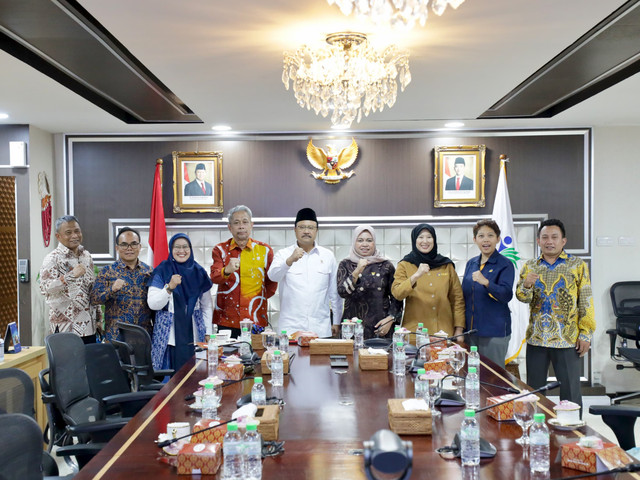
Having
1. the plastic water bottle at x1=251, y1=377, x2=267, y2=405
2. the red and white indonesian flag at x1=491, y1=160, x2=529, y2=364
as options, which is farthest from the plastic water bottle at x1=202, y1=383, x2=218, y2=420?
the red and white indonesian flag at x1=491, y1=160, x2=529, y2=364

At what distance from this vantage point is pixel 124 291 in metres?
4.67

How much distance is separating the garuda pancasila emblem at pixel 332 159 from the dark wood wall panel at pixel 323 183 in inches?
3.3

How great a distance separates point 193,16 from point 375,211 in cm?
375

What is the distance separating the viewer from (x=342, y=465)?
6.32 feet

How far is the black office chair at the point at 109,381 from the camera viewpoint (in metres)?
3.40

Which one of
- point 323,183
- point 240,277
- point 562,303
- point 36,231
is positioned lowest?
point 562,303

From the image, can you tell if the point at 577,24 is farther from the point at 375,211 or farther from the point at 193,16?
the point at 375,211

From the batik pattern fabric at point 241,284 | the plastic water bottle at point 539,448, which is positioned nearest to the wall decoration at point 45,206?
the batik pattern fabric at point 241,284

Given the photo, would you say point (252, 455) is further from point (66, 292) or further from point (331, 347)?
point (66, 292)

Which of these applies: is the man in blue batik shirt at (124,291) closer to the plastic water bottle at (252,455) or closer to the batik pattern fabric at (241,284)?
the batik pattern fabric at (241,284)

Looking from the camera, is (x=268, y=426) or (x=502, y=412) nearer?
(x=268, y=426)

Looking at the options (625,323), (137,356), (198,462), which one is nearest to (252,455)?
(198,462)

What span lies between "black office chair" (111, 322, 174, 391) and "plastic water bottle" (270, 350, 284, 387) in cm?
116

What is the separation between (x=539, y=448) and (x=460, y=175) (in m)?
4.70
